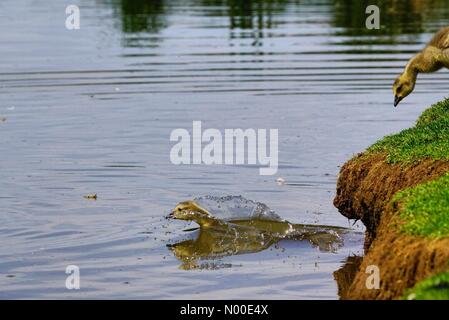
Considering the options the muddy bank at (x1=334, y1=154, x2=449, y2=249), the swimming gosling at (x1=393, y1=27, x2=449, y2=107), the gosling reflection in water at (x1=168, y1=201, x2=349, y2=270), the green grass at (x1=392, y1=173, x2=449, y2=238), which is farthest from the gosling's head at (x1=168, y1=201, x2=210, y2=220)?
the green grass at (x1=392, y1=173, x2=449, y2=238)

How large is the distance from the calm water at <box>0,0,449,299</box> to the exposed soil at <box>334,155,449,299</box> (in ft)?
2.45

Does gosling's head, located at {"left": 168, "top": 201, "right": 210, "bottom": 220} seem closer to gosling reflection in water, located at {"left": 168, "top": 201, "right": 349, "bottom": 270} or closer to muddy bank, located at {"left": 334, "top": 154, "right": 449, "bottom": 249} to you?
gosling reflection in water, located at {"left": 168, "top": 201, "right": 349, "bottom": 270}

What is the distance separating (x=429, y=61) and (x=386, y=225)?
182 inches

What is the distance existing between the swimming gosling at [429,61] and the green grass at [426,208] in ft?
12.2

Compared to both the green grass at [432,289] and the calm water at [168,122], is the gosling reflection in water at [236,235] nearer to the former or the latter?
the calm water at [168,122]

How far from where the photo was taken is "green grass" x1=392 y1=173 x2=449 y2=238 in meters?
10.4

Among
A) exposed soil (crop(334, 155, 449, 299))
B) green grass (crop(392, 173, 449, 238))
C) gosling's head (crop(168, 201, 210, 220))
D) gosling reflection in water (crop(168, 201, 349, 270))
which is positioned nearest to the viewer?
exposed soil (crop(334, 155, 449, 299))

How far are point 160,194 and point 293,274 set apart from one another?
4.34 m

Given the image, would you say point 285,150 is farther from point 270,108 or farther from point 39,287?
point 39,287

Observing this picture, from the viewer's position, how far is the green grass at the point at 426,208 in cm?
1044

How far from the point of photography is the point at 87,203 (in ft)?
56.3

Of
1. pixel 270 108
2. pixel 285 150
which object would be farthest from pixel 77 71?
pixel 285 150

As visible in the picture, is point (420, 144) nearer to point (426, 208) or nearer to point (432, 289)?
point (426, 208)

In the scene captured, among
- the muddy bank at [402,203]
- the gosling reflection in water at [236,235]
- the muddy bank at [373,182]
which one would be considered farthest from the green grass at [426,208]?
the gosling reflection in water at [236,235]
